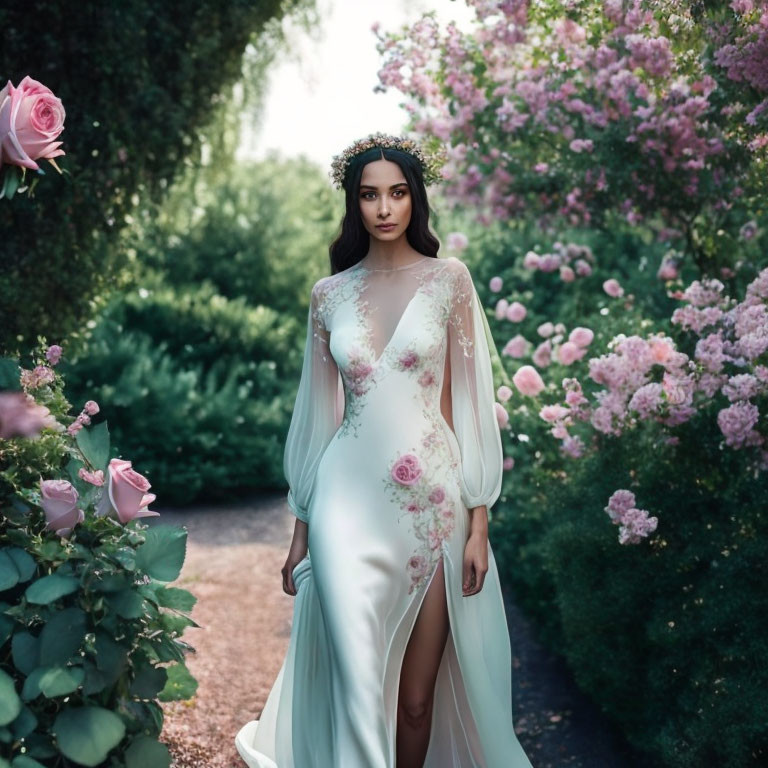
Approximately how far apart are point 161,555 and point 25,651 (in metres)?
0.37

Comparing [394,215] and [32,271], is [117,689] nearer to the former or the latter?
[394,215]

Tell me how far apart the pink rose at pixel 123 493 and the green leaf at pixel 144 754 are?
529 millimetres

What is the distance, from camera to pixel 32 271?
20.8 ft

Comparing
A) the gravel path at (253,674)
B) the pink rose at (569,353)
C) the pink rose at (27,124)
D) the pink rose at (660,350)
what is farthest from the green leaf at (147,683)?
the pink rose at (569,353)

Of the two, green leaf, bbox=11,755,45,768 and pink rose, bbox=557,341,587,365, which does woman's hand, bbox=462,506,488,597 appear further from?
pink rose, bbox=557,341,587,365

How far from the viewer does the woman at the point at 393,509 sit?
3053mm

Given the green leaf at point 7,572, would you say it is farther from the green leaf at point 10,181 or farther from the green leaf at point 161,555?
the green leaf at point 10,181

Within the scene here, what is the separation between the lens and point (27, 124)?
2.51 metres

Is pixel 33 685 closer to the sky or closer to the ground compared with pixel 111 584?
closer to the ground

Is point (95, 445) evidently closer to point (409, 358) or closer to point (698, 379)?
point (409, 358)

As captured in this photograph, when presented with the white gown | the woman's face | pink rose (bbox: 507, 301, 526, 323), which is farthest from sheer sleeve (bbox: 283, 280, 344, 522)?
pink rose (bbox: 507, 301, 526, 323)

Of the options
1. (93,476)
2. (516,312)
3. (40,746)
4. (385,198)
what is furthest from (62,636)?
(516,312)

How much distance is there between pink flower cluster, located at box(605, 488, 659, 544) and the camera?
3922 millimetres

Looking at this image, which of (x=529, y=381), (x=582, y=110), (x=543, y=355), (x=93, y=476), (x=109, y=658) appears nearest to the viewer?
(x=109, y=658)
